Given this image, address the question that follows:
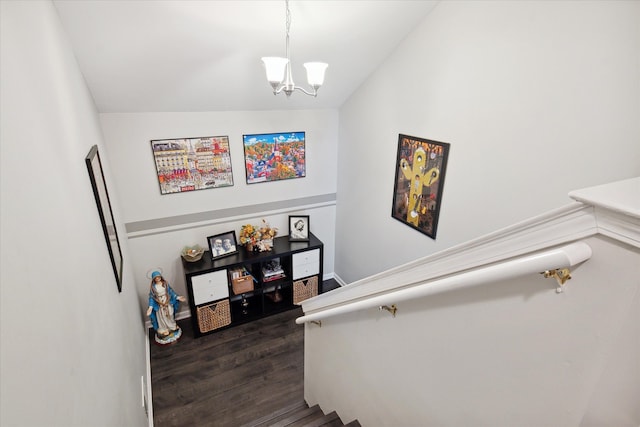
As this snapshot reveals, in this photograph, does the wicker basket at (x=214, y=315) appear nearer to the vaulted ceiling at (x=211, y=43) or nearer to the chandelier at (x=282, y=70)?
the vaulted ceiling at (x=211, y=43)

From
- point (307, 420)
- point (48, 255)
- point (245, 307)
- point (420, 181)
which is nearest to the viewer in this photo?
point (48, 255)

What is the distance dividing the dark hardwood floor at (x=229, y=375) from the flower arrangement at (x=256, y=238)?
0.85 metres

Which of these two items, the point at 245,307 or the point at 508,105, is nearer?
the point at 508,105

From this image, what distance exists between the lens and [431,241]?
114 inches

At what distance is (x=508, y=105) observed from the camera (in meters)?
2.10

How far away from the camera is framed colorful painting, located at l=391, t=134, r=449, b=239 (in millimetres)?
2701

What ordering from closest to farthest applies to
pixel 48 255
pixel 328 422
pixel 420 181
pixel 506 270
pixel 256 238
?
pixel 506 270, pixel 48 255, pixel 328 422, pixel 420 181, pixel 256 238

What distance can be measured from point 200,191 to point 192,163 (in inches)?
11.8

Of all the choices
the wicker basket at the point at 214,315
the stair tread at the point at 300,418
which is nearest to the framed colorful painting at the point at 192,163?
the wicker basket at the point at 214,315

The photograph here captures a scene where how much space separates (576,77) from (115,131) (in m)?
3.33

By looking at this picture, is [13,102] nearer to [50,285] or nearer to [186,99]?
[50,285]

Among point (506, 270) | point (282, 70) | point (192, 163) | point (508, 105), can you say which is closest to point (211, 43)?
point (282, 70)

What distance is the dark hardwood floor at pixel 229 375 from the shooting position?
276 cm

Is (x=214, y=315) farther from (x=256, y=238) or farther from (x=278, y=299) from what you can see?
(x=256, y=238)
